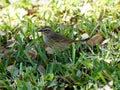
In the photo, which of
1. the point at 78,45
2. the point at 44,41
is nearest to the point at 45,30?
the point at 44,41

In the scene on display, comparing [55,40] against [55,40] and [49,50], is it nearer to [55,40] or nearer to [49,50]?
[55,40]

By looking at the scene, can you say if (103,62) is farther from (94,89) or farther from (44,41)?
(44,41)

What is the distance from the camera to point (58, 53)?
479 cm

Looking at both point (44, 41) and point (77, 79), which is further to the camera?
point (44, 41)

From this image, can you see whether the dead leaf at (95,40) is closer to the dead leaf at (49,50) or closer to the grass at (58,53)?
the grass at (58,53)

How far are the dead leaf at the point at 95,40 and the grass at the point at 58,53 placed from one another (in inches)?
2.3

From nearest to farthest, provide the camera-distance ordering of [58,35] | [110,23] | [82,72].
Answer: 1. [82,72]
2. [58,35]
3. [110,23]

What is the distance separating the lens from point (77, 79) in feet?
13.8

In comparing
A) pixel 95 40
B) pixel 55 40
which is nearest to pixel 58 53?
→ pixel 55 40

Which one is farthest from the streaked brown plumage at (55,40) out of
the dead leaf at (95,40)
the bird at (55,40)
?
the dead leaf at (95,40)

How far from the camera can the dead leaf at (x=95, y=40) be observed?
509cm

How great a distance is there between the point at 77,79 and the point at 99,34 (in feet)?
4.18

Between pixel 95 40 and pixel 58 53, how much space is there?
593mm

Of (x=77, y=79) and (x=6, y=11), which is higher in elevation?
(x=6, y=11)
